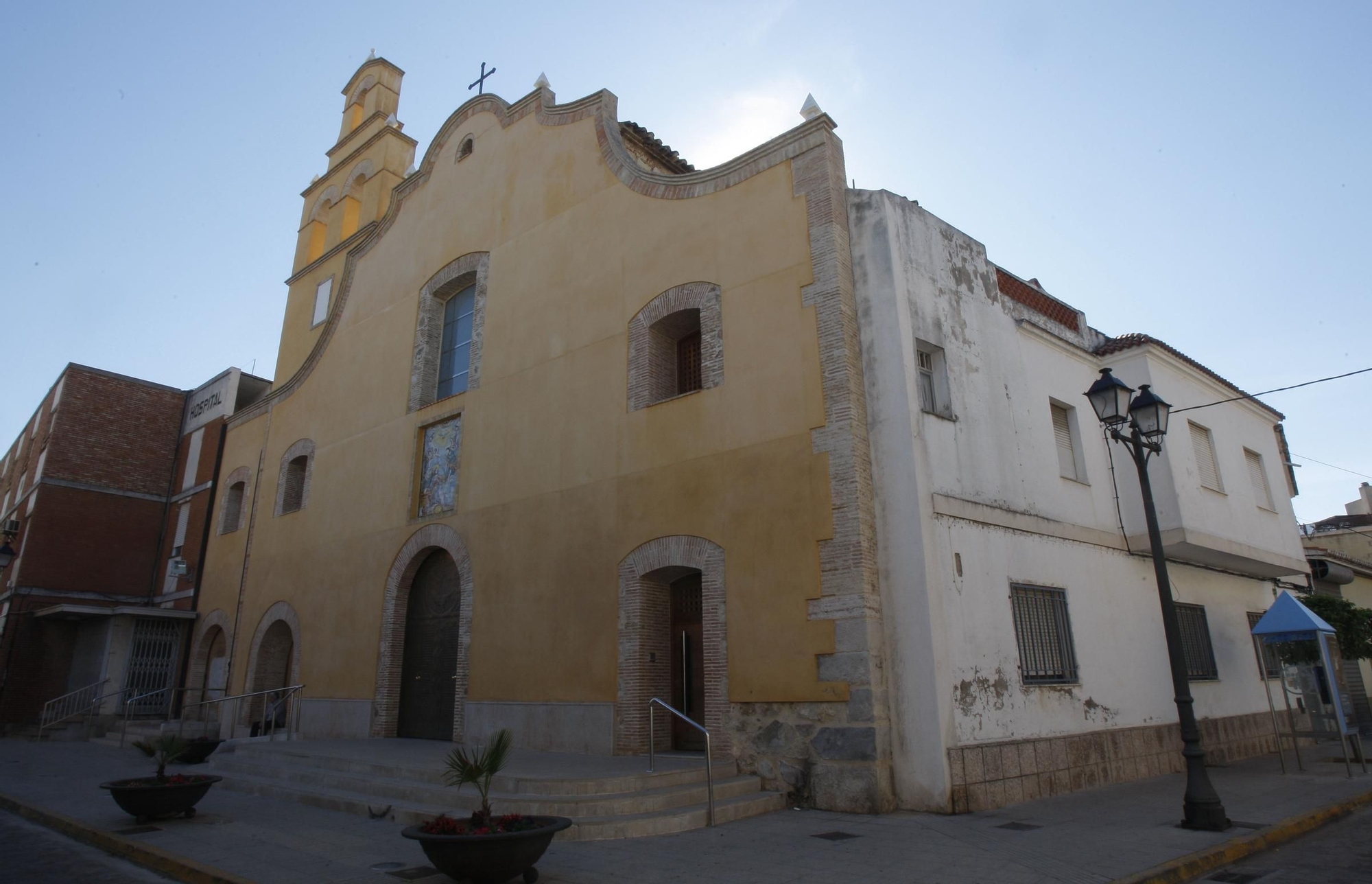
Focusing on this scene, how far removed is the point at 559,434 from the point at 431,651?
177 inches

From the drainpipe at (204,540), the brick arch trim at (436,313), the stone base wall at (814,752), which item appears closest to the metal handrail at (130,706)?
the drainpipe at (204,540)

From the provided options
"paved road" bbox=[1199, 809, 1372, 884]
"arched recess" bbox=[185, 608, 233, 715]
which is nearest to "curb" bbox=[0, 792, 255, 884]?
"paved road" bbox=[1199, 809, 1372, 884]

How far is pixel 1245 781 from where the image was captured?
10.7m

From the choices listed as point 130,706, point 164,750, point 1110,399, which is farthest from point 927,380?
point 130,706

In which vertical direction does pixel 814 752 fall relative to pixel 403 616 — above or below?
below

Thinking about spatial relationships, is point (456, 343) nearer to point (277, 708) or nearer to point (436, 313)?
point (436, 313)

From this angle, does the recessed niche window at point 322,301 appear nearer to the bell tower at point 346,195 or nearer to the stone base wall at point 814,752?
the bell tower at point 346,195

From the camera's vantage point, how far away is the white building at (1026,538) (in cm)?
885

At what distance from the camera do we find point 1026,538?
10.6 m

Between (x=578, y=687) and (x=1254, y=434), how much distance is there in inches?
537

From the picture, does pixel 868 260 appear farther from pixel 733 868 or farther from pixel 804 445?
pixel 733 868

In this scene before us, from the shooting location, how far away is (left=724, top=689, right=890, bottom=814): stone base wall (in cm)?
831

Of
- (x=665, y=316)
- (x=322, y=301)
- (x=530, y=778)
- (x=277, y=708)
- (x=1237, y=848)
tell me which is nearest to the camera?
(x=1237, y=848)

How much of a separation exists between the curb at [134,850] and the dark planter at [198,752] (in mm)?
3658
